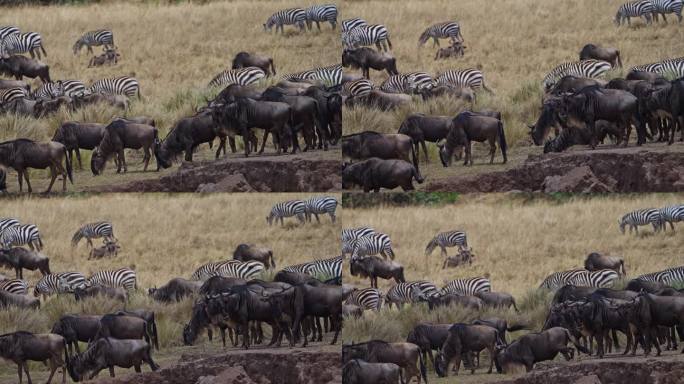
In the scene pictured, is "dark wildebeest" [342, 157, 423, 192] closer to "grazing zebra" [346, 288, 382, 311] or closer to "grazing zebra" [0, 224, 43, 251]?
"grazing zebra" [346, 288, 382, 311]

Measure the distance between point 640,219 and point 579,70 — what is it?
174 centimetres

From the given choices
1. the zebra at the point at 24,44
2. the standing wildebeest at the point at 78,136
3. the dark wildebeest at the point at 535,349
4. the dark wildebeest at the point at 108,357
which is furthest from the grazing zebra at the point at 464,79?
the zebra at the point at 24,44

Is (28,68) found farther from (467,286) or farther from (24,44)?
(467,286)

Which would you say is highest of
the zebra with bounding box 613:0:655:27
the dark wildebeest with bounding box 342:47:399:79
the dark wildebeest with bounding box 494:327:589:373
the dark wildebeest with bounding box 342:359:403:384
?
the zebra with bounding box 613:0:655:27

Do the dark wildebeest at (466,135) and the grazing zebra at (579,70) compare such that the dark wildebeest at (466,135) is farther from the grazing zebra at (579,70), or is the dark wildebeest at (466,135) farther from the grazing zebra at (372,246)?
the grazing zebra at (579,70)

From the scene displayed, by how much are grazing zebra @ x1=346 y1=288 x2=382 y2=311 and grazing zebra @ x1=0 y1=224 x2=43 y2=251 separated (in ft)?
10.8

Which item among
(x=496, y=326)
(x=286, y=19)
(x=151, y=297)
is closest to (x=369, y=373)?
(x=496, y=326)

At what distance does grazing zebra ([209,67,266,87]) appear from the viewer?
2036cm

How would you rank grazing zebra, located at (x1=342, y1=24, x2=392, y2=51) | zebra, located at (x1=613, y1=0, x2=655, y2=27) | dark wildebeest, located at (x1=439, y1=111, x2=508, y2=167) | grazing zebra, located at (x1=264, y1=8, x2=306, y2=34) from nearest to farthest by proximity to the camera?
dark wildebeest, located at (x1=439, y1=111, x2=508, y2=167) < grazing zebra, located at (x1=342, y1=24, x2=392, y2=51) < zebra, located at (x1=613, y1=0, x2=655, y2=27) < grazing zebra, located at (x1=264, y1=8, x2=306, y2=34)

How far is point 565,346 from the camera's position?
18.3 metres

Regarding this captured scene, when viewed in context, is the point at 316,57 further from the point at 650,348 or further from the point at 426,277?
the point at 650,348

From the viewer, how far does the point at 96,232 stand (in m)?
20.0

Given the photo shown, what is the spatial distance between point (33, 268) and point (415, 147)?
4024 mm

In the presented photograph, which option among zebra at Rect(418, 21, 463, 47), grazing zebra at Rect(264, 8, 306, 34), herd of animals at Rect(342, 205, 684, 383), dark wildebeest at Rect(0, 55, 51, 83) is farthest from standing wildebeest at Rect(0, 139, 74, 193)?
zebra at Rect(418, 21, 463, 47)
